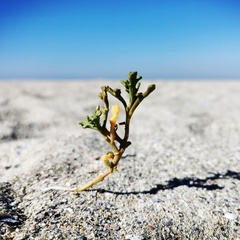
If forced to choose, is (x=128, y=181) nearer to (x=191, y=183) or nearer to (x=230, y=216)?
(x=191, y=183)

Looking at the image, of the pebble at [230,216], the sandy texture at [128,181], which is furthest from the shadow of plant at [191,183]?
the pebble at [230,216]

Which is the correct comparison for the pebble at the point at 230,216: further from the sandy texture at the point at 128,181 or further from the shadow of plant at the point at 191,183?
the shadow of plant at the point at 191,183

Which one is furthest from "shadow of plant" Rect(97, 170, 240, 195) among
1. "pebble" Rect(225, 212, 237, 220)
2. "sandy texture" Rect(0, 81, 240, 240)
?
"pebble" Rect(225, 212, 237, 220)

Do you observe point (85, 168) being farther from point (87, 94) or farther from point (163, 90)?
point (163, 90)

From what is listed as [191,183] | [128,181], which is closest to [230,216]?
[191,183]

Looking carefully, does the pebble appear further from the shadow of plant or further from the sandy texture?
the shadow of plant

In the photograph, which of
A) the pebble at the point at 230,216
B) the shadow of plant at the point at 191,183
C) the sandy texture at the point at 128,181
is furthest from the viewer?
the shadow of plant at the point at 191,183

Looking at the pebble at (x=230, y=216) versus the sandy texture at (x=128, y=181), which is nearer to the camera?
the sandy texture at (x=128, y=181)

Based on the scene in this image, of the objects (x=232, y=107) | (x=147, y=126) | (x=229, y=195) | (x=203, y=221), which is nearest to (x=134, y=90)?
(x=203, y=221)
